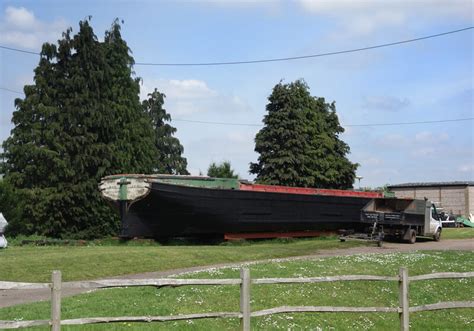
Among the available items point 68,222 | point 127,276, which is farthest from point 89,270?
point 68,222

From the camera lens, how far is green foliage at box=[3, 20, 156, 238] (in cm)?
3634

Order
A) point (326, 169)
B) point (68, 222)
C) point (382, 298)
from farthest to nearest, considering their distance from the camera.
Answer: point (326, 169) < point (68, 222) < point (382, 298)

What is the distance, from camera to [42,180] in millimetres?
37188

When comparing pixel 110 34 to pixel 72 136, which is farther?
pixel 110 34

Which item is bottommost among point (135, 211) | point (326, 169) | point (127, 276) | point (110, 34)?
point (127, 276)

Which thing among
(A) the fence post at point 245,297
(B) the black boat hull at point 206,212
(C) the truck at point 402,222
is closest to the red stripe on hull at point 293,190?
(B) the black boat hull at point 206,212

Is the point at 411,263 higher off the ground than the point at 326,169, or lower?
lower

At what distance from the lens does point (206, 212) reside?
1117 inches

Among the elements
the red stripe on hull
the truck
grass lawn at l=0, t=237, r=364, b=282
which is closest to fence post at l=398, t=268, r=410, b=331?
grass lawn at l=0, t=237, r=364, b=282

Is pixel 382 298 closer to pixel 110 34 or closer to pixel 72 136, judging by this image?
pixel 72 136

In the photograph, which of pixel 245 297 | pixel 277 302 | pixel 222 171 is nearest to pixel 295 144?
pixel 222 171

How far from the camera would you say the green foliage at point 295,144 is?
163 ft

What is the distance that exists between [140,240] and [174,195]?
9.56ft

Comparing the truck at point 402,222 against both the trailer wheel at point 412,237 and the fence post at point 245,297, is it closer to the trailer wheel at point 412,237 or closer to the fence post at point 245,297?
the trailer wheel at point 412,237
